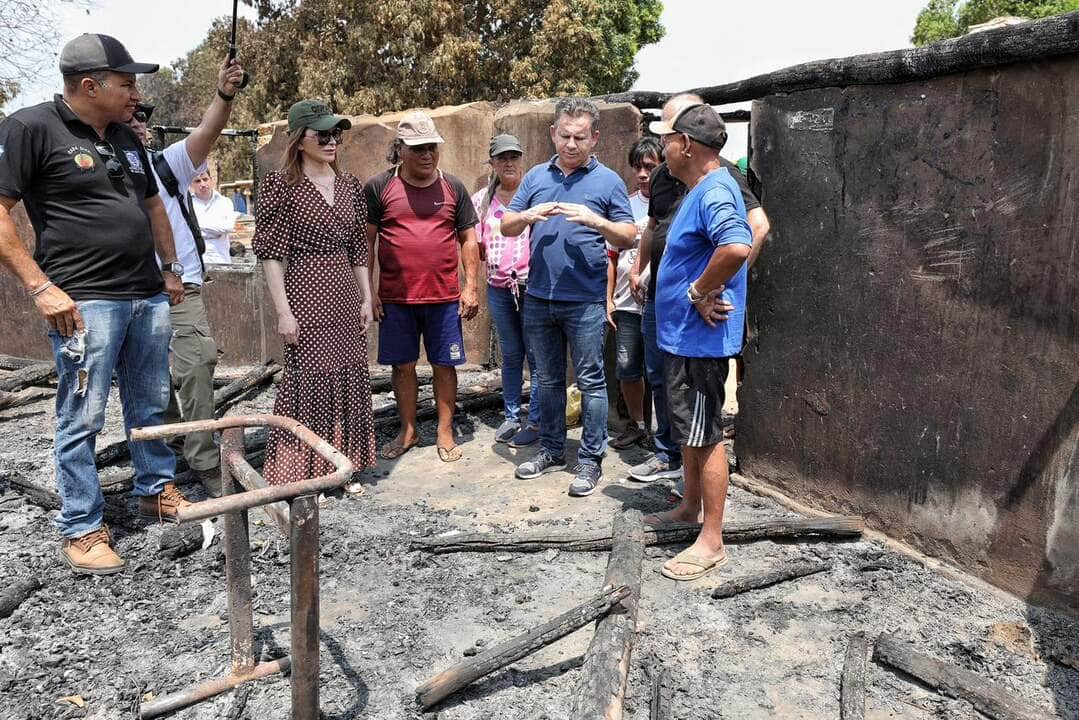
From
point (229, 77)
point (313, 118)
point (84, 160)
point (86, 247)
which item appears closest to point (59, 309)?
point (86, 247)

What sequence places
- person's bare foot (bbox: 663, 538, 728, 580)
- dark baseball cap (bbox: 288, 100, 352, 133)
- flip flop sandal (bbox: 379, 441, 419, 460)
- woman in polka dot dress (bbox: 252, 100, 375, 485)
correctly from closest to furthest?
person's bare foot (bbox: 663, 538, 728, 580), dark baseball cap (bbox: 288, 100, 352, 133), woman in polka dot dress (bbox: 252, 100, 375, 485), flip flop sandal (bbox: 379, 441, 419, 460)

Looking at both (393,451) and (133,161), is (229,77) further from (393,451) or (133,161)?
(393,451)

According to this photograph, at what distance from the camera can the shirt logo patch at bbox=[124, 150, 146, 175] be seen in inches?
149

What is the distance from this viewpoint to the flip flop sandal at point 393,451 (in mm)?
5480

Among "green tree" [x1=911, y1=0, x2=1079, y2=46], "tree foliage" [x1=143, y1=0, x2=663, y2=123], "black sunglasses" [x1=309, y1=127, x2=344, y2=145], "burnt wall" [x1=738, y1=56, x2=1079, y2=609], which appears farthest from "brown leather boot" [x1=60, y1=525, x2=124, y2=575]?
"green tree" [x1=911, y1=0, x2=1079, y2=46]

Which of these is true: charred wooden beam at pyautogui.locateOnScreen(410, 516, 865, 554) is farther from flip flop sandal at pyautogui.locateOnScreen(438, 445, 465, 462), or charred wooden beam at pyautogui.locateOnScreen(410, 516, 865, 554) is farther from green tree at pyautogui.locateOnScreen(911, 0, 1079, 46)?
green tree at pyautogui.locateOnScreen(911, 0, 1079, 46)

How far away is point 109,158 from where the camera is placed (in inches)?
143

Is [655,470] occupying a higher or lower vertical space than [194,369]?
lower

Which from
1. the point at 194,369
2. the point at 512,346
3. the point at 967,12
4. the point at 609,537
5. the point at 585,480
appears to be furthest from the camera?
the point at 967,12

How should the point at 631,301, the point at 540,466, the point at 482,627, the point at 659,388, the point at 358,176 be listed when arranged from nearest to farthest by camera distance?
1. the point at 482,627
2. the point at 659,388
3. the point at 540,466
4. the point at 631,301
5. the point at 358,176

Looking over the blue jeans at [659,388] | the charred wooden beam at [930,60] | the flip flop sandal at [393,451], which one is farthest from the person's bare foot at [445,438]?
the charred wooden beam at [930,60]

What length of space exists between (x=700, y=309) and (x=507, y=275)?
200 cm

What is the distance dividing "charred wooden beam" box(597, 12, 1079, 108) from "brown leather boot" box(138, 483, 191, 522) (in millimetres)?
3827

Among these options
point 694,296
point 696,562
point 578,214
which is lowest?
point 696,562
